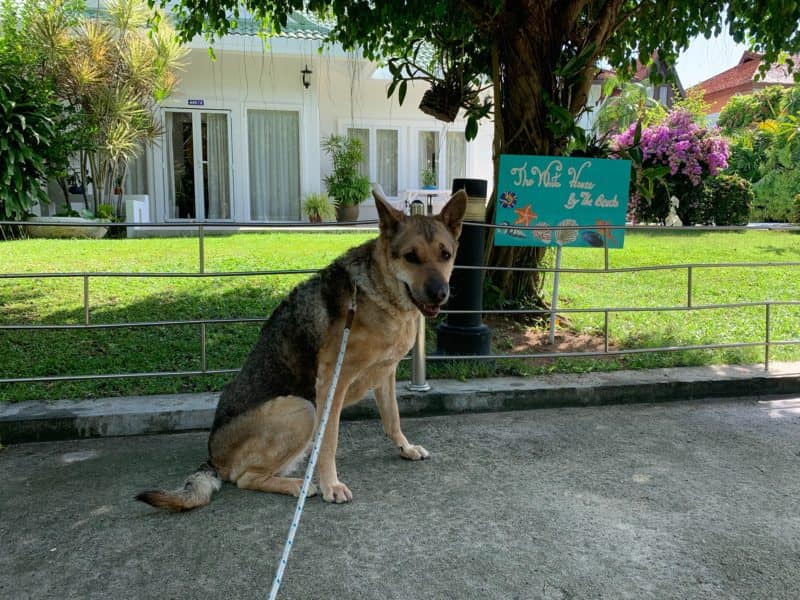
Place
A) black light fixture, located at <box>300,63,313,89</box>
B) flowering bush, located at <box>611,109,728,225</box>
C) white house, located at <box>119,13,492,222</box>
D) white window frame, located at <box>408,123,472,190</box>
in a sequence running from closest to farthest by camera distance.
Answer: flowering bush, located at <box>611,109,728,225</box>
white house, located at <box>119,13,492,222</box>
black light fixture, located at <box>300,63,313,89</box>
white window frame, located at <box>408,123,472,190</box>

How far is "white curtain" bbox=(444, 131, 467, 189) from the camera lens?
1927 centimetres

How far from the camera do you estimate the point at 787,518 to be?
135 inches

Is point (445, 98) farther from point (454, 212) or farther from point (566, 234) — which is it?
point (454, 212)

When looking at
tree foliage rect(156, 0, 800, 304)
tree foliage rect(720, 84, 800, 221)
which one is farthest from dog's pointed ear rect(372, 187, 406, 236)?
tree foliage rect(720, 84, 800, 221)

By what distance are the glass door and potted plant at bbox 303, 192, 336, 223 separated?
7.66 feet

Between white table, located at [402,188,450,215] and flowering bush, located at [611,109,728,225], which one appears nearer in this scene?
flowering bush, located at [611,109,728,225]

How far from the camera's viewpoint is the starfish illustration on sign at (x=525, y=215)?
657cm

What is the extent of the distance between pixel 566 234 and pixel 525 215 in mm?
483

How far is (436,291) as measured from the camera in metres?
3.48

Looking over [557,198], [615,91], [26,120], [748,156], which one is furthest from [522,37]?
[615,91]

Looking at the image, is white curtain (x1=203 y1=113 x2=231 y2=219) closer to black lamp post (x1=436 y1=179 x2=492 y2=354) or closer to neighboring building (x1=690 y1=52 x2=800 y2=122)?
black lamp post (x1=436 y1=179 x2=492 y2=354)

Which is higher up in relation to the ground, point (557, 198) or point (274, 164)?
point (274, 164)

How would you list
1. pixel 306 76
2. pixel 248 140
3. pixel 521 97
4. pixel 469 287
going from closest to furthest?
1. pixel 469 287
2. pixel 521 97
3. pixel 306 76
4. pixel 248 140

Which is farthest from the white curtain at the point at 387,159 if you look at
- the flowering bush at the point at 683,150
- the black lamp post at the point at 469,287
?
the black lamp post at the point at 469,287
